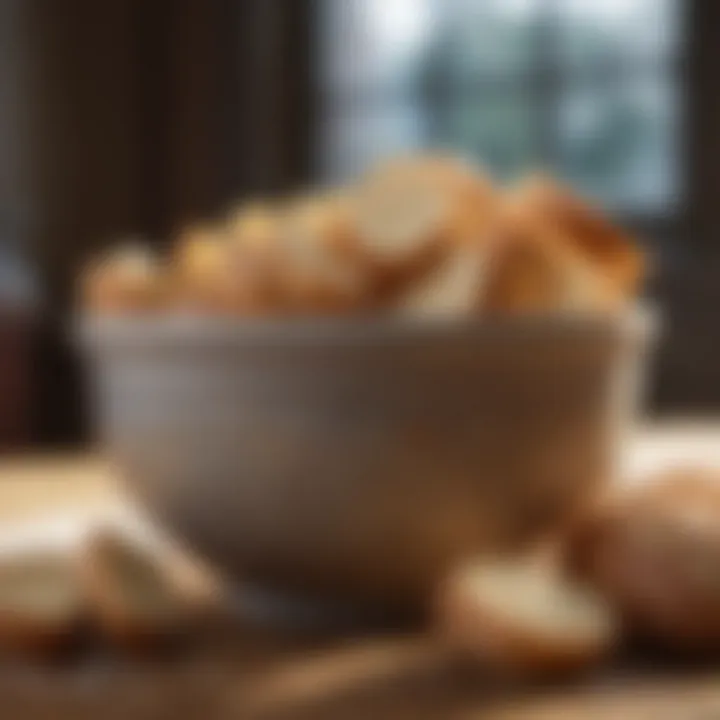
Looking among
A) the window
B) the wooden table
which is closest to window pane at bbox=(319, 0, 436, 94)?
the window

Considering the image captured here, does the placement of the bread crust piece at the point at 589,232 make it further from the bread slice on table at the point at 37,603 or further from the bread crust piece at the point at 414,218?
the bread slice on table at the point at 37,603

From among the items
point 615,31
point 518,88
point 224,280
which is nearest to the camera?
point 224,280

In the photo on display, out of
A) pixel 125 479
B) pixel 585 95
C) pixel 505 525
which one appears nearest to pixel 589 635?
pixel 505 525

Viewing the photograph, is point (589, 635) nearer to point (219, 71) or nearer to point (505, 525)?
point (505, 525)

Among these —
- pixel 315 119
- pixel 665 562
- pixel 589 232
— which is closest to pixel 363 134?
pixel 315 119

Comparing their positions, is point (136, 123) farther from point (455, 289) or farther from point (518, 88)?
point (455, 289)

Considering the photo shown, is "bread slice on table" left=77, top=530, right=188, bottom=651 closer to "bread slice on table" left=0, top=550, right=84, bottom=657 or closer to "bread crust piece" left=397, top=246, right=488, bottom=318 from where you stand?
"bread slice on table" left=0, top=550, right=84, bottom=657

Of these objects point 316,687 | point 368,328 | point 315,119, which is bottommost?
point 316,687
